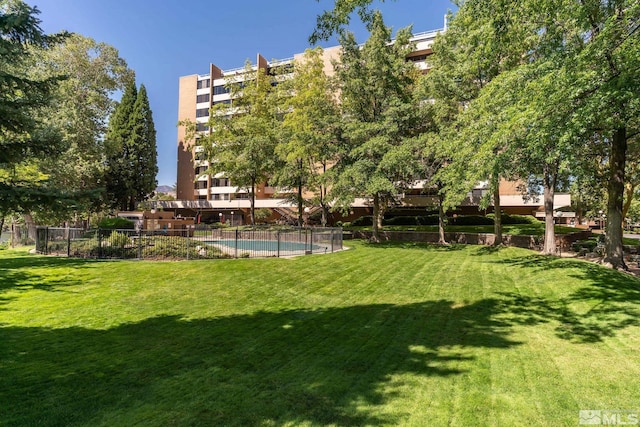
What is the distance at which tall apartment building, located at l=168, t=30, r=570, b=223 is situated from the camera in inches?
1618

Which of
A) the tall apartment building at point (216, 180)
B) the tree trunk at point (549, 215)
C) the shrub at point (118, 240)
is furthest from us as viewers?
the tall apartment building at point (216, 180)

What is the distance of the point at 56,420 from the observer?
360cm

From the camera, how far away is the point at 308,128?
25391 mm

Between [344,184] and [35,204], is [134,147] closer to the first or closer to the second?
[344,184]

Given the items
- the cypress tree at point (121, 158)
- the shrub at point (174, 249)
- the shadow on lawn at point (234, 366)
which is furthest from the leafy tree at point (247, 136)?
the shadow on lawn at point (234, 366)

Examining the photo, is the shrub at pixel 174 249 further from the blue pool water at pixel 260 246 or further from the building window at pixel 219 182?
the building window at pixel 219 182

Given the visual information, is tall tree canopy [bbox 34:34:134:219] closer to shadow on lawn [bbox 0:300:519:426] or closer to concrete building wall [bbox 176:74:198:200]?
concrete building wall [bbox 176:74:198:200]

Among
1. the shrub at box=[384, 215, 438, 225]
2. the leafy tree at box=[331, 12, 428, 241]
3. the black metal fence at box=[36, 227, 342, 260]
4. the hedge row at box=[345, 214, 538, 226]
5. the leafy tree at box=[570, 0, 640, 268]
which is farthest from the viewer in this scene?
the shrub at box=[384, 215, 438, 225]

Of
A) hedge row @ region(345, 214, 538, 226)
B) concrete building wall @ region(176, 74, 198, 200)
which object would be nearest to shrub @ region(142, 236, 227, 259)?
hedge row @ region(345, 214, 538, 226)

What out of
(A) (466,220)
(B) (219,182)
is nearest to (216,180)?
(B) (219,182)

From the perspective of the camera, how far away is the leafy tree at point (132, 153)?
137ft

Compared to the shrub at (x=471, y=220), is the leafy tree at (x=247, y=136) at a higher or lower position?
higher

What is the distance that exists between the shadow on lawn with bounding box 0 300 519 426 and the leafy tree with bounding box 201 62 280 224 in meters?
24.2

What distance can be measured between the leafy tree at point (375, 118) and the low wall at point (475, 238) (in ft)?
Answer: 8.59
